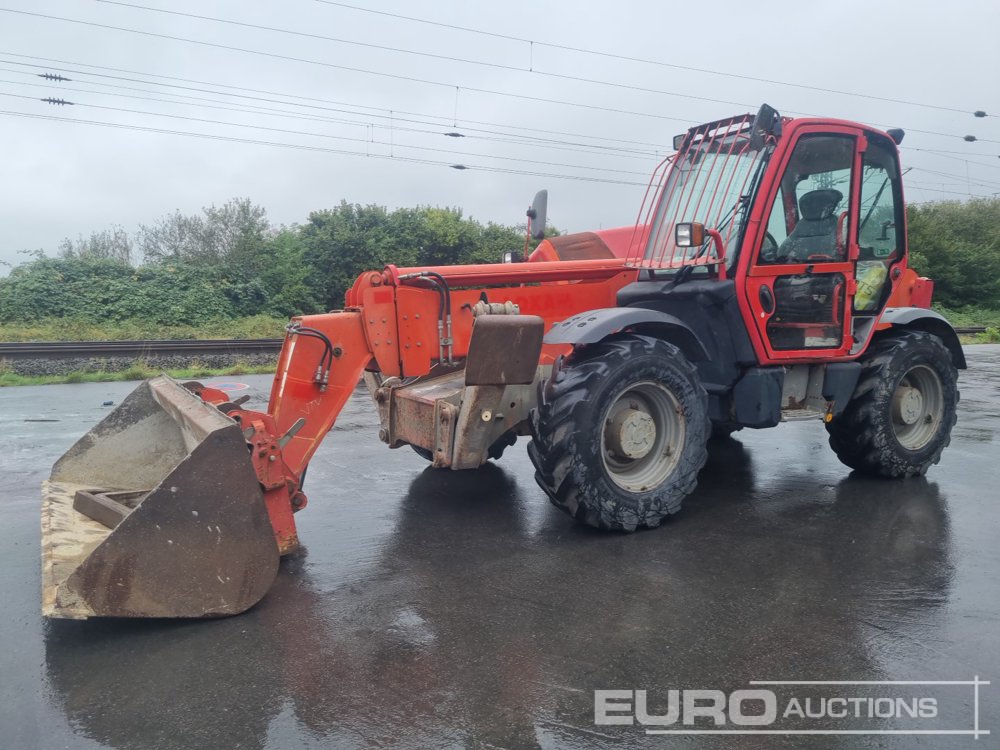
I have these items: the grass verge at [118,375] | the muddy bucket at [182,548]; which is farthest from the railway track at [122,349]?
the muddy bucket at [182,548]

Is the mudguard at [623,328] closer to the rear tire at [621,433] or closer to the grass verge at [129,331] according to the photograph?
the rear tire at [621,433]

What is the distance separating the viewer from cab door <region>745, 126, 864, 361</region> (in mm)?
5574

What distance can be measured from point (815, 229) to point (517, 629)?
3.91 m

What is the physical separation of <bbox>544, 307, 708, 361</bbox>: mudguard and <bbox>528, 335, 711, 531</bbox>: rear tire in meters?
0.14

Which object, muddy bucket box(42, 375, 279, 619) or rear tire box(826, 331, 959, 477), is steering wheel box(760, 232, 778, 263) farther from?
muddy bucket box(42, 375, 279, 619)

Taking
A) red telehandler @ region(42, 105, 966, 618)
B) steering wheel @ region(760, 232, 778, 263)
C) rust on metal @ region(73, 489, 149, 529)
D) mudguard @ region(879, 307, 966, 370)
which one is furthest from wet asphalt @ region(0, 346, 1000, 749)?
steering wheel @ region(760, 232, 778, 263)

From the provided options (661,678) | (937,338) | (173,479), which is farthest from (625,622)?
(937,338)

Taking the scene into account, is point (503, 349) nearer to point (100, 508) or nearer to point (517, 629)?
point (517, 629)

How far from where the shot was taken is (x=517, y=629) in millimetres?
3598

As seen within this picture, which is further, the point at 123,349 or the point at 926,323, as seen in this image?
the point at 123,349

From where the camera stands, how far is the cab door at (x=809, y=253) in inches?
219

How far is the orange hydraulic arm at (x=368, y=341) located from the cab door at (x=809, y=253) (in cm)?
128

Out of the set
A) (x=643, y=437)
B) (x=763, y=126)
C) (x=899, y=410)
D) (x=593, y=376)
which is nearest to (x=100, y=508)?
(x=593, y=376)

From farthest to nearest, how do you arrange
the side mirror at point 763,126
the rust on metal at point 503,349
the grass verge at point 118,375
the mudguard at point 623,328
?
1. the grass verge at point 118,375
2. the side mirror at point 763,126
3. the mudguard at point 623,328
4. the rust on metal at point 503,349
